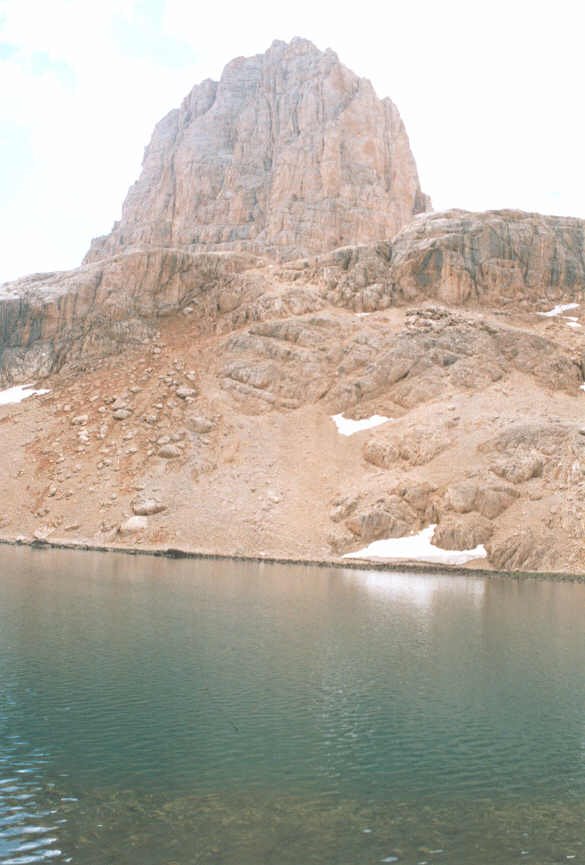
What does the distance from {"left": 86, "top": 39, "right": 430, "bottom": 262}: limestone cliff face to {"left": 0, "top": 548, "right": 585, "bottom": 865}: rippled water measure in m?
90.5

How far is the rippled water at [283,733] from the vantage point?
12.7 metres

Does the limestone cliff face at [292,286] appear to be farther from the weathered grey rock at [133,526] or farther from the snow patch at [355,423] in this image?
the weathered grey rock at [133,526]

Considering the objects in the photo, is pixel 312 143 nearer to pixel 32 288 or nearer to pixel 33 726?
pixel 32 288

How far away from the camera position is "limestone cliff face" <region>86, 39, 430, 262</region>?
119 metres

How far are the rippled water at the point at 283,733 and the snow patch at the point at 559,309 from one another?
200 ft

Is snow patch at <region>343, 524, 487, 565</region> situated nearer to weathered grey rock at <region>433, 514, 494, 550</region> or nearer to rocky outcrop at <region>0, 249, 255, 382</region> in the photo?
weathered grey rock at <region>433, 514, 494, 550</region>

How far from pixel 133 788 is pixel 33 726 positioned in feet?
14.6

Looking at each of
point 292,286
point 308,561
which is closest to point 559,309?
point 292,286

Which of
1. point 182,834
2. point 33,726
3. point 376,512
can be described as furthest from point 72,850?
point 376,512

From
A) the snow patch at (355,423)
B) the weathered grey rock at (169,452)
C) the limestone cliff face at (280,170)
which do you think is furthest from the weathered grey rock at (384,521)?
the limestone cliff face at (280,170)

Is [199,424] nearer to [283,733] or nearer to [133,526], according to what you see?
[133,526]

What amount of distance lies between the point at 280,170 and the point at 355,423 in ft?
219

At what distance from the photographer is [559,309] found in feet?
300

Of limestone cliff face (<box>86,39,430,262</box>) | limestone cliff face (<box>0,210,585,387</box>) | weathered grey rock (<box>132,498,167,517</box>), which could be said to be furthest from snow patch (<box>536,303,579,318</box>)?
weathered grey rock (<box>132,498,167,517</box>)
